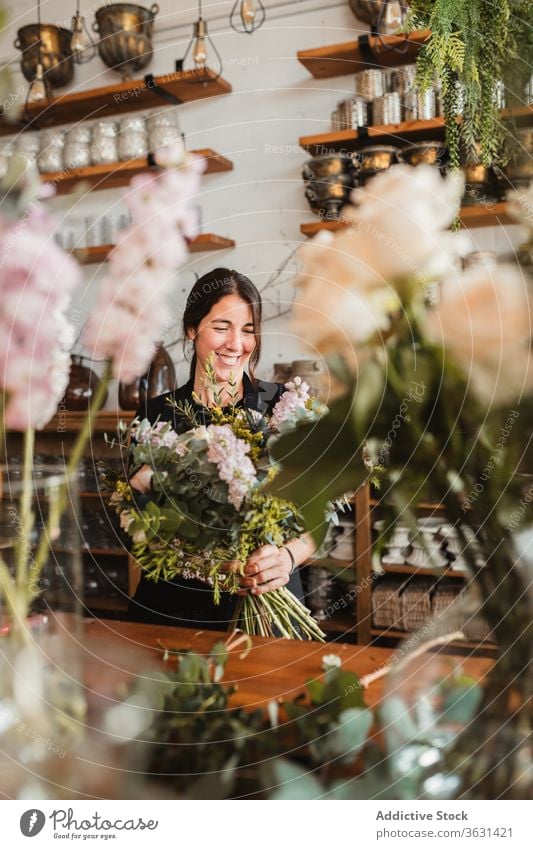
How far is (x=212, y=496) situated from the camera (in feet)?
1.54

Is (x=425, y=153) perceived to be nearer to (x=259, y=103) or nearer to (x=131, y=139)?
(x=131, y=139)

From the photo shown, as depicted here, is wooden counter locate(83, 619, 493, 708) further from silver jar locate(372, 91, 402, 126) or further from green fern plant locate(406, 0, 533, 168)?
silver jar locate(372, 91, 402, 126)

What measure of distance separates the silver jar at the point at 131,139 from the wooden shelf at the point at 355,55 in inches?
14.1

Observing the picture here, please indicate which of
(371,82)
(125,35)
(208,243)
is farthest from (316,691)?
(125,35)

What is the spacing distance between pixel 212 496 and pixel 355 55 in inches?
53.3

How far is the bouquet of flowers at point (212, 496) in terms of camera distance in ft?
1.52

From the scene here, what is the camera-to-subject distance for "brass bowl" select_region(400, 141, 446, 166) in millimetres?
969

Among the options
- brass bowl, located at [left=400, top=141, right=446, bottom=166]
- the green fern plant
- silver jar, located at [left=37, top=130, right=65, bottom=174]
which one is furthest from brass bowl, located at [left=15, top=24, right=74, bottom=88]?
the green fern plant

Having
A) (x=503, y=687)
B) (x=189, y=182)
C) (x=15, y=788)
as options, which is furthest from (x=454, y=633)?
(x=189, y=182)

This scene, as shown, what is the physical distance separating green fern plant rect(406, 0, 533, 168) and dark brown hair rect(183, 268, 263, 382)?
0.54 ft

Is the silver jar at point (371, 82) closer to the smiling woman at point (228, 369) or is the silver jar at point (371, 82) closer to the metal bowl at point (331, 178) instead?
the metal bowl at point (331, 178)
